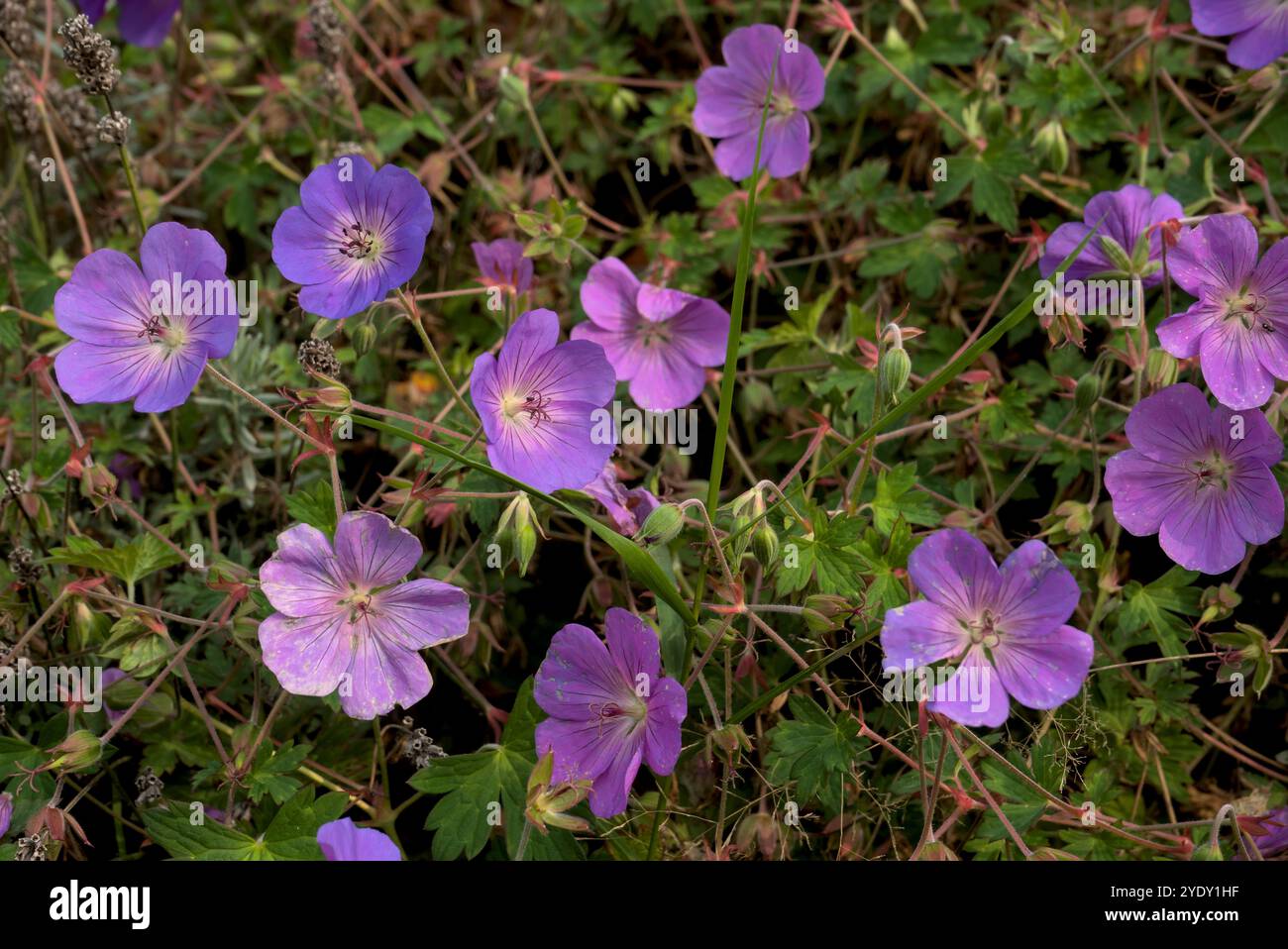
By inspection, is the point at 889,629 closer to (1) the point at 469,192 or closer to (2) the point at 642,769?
(2) the point at 642,769

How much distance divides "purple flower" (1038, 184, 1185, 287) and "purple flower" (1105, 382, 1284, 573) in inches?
9.3

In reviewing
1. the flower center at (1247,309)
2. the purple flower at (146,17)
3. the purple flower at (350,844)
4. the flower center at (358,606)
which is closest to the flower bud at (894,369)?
the flower center at (1247,309)

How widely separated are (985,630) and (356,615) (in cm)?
76

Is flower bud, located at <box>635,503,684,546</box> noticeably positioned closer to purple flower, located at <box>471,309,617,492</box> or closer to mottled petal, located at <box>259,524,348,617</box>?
purple flower, located at <box>471,309,617,492</box>

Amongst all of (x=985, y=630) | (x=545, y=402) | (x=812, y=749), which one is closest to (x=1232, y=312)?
(x=985, y=630)

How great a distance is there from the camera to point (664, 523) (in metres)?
1.56

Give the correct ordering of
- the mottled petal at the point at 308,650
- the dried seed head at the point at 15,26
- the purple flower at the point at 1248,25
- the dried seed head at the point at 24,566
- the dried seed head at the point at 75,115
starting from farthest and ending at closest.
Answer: the dried seed head at the point at 75,115
the dried seed head at the point at 15,26
the purple flower at the point at 1248,25
the dried seed head at the point at 24,566
the mottled petal at the point at 308,650

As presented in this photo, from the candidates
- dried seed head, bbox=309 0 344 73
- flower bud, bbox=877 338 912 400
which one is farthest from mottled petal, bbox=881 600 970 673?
dried seed head, bbox=309 0 344 73

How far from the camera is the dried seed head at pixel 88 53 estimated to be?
5.60 ft

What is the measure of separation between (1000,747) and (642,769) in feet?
1.61

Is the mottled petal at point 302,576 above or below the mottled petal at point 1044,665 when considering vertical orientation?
above

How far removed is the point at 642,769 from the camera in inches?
Answer: 70.9

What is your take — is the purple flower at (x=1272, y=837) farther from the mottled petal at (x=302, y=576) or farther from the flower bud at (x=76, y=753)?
the flower bud at (x=76, y=753)

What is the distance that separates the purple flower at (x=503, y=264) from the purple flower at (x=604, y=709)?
25.2 inches
